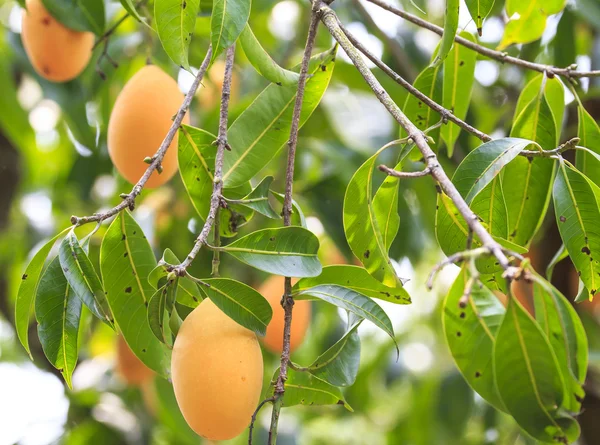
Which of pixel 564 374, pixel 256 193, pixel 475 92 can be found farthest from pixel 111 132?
pixel 475 92

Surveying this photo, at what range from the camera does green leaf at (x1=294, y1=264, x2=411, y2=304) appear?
656mm

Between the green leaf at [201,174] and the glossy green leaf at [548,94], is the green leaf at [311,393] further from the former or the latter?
the glossy green leaf at [548,94]

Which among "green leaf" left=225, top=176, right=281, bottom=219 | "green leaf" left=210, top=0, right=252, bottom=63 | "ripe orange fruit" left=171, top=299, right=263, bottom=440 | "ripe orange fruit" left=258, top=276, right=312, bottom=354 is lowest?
"ripe orange fruit" left=258, top=276, right=312, bottom=354

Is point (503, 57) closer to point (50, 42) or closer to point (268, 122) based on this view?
point (268, 122)

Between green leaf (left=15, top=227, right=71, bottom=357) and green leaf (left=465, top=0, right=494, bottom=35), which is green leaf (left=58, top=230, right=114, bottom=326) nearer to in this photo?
green leaf (left=15, top=227, right=71, bottom=357)

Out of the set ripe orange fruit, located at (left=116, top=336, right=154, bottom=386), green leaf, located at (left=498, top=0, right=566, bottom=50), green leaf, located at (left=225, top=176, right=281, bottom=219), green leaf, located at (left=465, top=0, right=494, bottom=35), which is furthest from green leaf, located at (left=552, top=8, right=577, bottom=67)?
ripe orange fruit, located at (left=116, top=336, right=154, bottom=386)

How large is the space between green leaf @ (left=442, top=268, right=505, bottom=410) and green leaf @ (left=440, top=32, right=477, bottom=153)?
15.0 inches

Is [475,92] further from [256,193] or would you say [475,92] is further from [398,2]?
[256,193]

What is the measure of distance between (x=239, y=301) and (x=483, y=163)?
231 mm

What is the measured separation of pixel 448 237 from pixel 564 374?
0.56ft

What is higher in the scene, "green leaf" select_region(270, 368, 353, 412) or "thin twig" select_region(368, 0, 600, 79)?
"thin twig" select_region(368, 0, 600, 79)

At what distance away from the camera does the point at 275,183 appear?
1.44 meters

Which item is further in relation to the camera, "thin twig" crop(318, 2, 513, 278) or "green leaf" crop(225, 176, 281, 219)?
"green leaf" crop(225, 176, 281, 219)

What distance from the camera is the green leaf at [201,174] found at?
0.73 m
